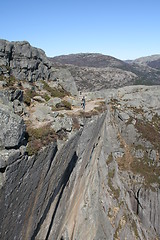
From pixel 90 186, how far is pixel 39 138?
1152cm

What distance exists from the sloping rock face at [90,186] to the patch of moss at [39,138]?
A: 422 millimetres

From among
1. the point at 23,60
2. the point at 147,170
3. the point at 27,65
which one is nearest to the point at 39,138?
the point at 27,65

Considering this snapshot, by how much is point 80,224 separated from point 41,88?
2016 cm

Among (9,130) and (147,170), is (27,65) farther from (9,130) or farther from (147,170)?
(147,170)

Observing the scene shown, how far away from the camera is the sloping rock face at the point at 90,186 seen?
9.68 metres

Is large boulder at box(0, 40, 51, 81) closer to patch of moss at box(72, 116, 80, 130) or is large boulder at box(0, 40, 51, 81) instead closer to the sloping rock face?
the sloping rock face

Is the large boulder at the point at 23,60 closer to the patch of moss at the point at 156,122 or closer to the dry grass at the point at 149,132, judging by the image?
the dry grass at the point at 149,132

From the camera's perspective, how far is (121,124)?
36.1 meters

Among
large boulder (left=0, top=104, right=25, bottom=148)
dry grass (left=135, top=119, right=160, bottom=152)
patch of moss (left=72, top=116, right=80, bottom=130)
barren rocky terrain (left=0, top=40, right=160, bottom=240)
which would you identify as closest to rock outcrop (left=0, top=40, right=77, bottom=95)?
barren rocky terrain (left=0, top=40, right=160, bottom=240)

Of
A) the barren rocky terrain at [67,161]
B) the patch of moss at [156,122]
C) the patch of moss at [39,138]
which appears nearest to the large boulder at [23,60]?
the barren rocky terrain at [67,161]

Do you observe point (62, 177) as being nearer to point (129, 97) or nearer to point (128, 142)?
point (128, 142)

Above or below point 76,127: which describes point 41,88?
above

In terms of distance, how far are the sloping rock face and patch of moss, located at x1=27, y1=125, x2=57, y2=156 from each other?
422 mm

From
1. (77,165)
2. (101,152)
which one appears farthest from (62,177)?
(101,152)
